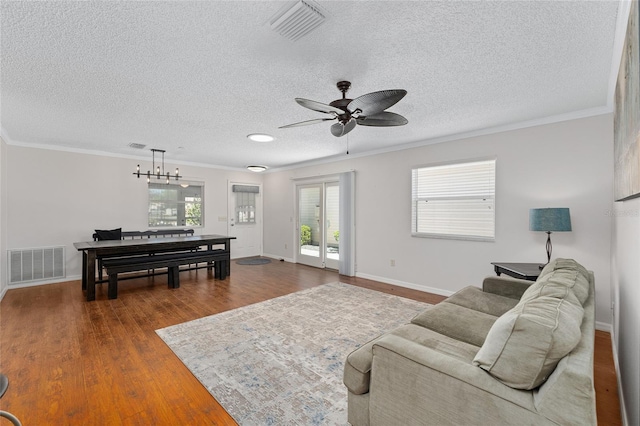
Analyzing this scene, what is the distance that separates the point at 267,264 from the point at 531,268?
5104mm

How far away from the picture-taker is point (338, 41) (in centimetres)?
191

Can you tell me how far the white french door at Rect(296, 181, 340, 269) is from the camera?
6.21m

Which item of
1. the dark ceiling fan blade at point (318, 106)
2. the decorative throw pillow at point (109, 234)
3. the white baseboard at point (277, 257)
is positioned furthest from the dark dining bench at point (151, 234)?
the dark ceiling fan blade at point (318, 106)

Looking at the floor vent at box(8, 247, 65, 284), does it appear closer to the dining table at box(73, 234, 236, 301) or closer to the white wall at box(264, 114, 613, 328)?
the dining table at box(73, 234, 236, 301)

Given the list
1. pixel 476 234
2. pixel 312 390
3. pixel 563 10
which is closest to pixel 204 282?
pixel 312 390

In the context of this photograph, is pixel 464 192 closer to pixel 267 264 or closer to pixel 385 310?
pixel 385 310

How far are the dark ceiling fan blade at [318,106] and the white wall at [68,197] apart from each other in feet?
16.8

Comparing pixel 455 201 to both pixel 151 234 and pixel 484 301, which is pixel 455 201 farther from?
pixel 151 234

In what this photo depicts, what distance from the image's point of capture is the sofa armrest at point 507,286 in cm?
267

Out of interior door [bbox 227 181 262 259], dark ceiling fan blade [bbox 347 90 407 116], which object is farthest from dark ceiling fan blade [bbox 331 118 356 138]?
interior door [bbox 227 181 262 259]

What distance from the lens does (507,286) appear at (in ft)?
8.97

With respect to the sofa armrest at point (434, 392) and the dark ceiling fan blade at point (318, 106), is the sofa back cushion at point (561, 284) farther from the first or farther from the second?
the dark ceiling fan blade at point (318, 106)

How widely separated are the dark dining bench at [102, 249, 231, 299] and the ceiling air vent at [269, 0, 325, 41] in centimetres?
406

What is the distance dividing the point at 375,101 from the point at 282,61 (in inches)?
30.2
